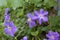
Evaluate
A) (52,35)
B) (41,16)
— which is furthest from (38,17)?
(52,35)

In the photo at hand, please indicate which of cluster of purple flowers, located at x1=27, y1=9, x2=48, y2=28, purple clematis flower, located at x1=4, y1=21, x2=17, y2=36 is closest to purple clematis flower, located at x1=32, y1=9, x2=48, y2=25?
cluster of purple flowers, located at x1=27, y1=9, x2=48, y2=28

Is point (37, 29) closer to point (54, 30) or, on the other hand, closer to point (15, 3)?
point (54, 30)

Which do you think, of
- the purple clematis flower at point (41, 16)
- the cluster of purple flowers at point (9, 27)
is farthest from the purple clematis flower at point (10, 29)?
the purple clematis flower at point (41, 16)

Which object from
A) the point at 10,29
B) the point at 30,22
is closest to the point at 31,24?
the point at 30,22

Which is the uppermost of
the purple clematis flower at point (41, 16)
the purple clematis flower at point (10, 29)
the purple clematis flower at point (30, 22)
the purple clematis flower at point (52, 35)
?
the purple clematis flower at point (41, 16)

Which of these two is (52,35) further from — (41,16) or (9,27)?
(9,27)

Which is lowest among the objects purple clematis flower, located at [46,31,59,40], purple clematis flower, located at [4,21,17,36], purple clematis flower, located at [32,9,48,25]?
purple clematis flower, located at [46,31,59,40]

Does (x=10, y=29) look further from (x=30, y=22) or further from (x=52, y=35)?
(x=52, y=35)

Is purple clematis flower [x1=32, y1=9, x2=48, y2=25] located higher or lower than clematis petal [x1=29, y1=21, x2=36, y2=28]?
higher

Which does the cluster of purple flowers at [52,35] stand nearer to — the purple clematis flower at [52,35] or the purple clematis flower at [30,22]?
the purple clematis flower at [52,35]

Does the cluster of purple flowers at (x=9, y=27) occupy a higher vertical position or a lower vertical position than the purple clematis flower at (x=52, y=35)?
higher

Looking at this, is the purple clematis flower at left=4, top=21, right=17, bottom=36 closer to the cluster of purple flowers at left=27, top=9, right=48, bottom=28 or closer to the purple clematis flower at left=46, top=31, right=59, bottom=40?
the cluster of purple flowers at left=27, top=9, right=48, bottom=28

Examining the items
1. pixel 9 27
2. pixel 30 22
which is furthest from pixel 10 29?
pixel 30 22
